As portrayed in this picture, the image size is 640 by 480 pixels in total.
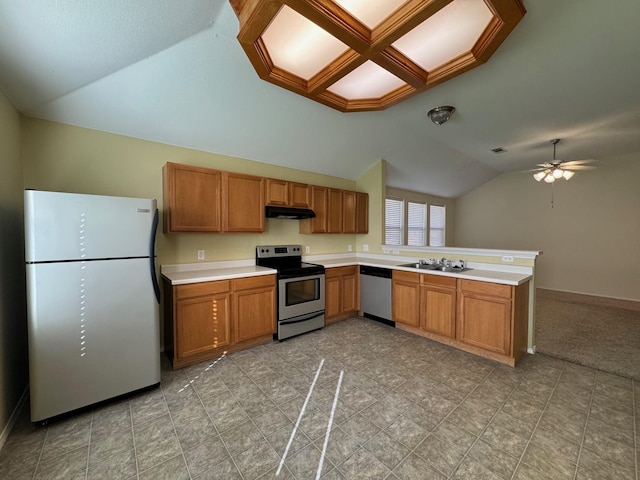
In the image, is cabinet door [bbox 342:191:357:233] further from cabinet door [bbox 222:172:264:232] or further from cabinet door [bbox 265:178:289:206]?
cabinet door [bbox 222:172:264:232]

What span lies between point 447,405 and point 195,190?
3.20m

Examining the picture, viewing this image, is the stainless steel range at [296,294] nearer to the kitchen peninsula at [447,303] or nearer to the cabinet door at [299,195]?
the kitchen peninsula at [447,303]

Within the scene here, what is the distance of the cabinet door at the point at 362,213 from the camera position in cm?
461

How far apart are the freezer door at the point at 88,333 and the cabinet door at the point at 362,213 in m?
3.31

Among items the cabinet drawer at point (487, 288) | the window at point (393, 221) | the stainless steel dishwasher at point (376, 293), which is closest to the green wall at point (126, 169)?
the stainless steel dishwasher at point (376, 293)

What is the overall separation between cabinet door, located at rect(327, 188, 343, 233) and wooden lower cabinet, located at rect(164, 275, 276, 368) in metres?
1.48

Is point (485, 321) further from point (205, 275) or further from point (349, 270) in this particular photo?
point (205, 275)

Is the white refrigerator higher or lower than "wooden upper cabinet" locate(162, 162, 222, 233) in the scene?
lower

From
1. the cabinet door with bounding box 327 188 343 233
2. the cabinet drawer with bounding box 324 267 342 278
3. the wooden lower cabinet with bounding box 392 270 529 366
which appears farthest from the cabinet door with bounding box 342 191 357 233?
the wooden lower cabinet with bounding box 392 270 529 366

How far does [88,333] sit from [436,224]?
7424 mm

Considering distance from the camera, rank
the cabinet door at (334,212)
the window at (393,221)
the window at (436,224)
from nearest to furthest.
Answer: the cabinet door at (334,212) < the window at (393,221) < the window at (436,224)

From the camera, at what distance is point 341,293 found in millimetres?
3992

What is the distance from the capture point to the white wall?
482cm

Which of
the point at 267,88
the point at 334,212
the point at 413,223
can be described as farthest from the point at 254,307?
the point at 413,223
